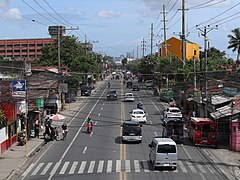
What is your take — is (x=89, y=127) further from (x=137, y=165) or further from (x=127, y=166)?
(x=127, y=166)

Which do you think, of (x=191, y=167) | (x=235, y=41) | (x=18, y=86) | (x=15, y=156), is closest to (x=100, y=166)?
(x=191, y=167)

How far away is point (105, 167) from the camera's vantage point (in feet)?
88.7

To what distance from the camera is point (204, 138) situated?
117 feet

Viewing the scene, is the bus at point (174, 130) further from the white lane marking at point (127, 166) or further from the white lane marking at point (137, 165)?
the white lane marking at point (127, 166)

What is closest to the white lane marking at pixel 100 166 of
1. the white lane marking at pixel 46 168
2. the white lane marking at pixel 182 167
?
the white lane marking at pixel 46 168

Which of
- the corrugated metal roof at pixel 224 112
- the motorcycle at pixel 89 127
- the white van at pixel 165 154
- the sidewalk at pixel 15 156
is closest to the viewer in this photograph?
the white van at pixel 165 154

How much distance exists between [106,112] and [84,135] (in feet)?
65.2

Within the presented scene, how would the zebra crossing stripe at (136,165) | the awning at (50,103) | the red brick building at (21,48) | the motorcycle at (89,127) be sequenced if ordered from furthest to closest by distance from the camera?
the red brick building at (21,48) < the awning at (50,103) < the motorcycle at (89,127) < the zebra crossing stripe at (136,165)

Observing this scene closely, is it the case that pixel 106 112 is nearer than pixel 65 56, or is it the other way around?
pixel 106 112

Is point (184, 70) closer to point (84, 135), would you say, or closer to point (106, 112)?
point (106, 112)

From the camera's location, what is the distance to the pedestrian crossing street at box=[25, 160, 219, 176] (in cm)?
2606

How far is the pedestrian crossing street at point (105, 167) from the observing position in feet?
85.5

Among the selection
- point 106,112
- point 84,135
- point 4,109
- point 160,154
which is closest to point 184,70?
point 106,112

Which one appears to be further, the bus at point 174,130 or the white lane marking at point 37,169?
the bus at point 174,130
